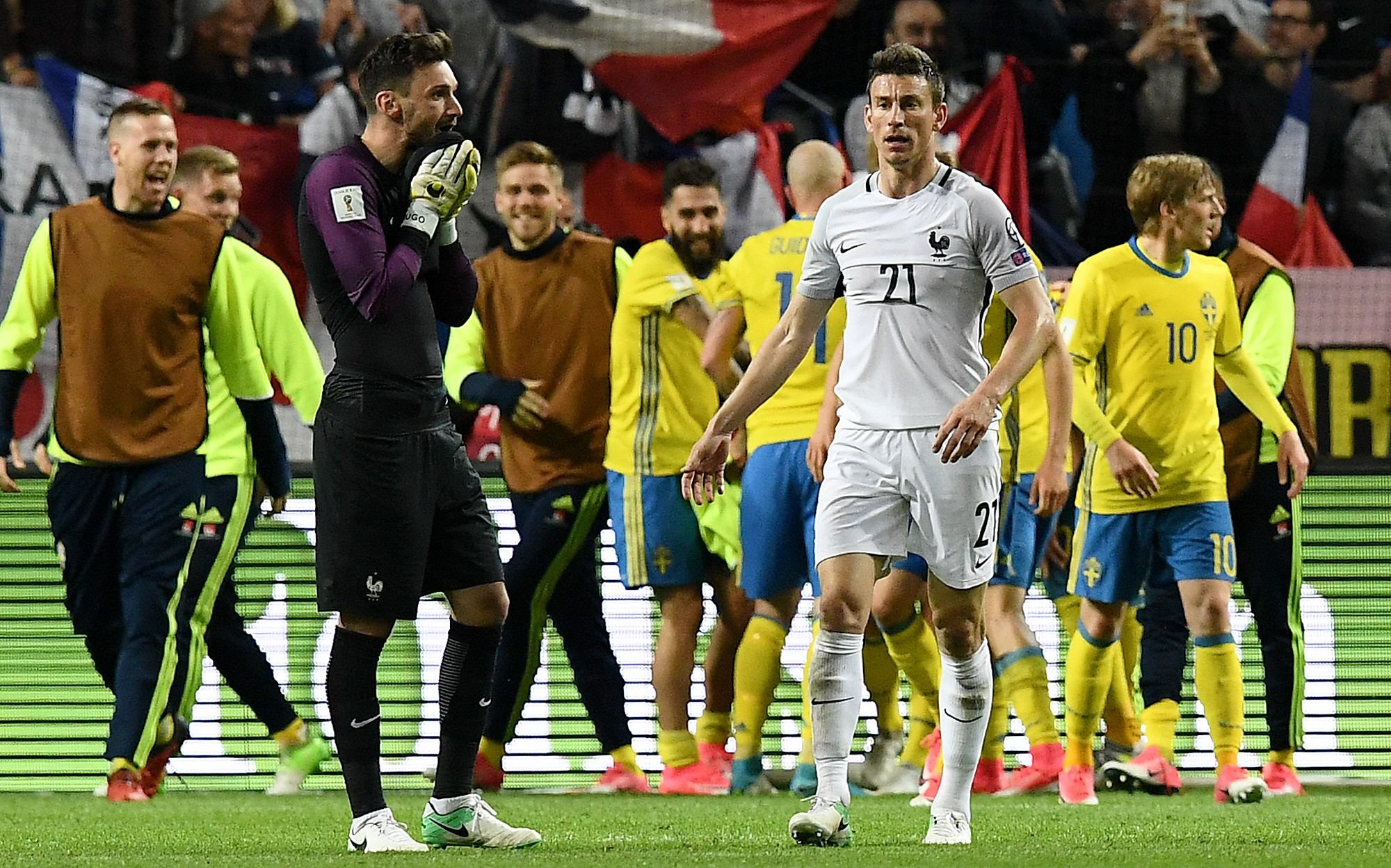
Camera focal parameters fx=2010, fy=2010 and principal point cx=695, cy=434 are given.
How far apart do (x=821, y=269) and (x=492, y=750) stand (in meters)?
3.10

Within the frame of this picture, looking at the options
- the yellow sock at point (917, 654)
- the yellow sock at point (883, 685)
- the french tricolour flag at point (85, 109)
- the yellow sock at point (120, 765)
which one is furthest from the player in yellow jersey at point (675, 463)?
the french tricolour flag at point (85, 109)

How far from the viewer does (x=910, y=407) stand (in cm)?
513

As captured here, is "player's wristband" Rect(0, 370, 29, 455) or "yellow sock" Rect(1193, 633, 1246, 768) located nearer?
"yellow sock" Rect(1193, 633, 1246, 768)

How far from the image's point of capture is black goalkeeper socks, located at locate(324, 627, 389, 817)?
4875 millimetres

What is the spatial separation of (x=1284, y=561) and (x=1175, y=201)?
157cm

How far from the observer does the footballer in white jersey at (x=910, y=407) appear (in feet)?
16.6

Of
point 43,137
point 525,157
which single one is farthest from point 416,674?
point 43,137

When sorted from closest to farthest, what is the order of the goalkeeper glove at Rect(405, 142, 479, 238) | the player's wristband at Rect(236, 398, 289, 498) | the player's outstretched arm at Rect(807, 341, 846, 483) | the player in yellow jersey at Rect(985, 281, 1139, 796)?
the goalkeeper glove at Rect(405, 142, 479, 238) < the player's outstretched arm at Rect(807, 341, 846, 483) < the player's wristband at Rect(236, 398, 289, 498) < the player in yellow jersey at Rect(985, 281, 1139, 796)

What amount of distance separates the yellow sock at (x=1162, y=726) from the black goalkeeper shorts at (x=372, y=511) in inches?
Result: 140

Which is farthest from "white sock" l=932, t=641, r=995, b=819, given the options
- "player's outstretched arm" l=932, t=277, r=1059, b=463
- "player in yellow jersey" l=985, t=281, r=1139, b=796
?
"player in yellow jersey" l=985, t=281, r=1139, b=796

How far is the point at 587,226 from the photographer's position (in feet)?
35.1

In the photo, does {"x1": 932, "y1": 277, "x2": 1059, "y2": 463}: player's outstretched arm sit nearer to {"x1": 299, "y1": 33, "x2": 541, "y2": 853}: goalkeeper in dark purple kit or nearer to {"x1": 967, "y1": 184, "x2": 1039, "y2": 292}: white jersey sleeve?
{"x1": 967, "y1": 184, "x2": 1039, "y2": 292}: white jersey sleeve

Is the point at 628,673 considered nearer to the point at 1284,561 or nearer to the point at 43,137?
the point at 1284,561

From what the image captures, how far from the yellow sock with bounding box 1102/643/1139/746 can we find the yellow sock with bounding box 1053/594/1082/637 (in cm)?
44
